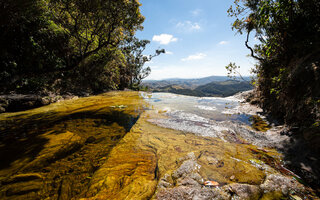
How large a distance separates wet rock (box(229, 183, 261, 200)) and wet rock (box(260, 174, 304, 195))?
0.50 feet

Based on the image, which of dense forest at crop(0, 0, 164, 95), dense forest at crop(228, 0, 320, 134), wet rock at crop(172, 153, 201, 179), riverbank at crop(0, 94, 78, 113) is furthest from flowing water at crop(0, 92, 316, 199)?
dense forest at crop(0, 0, 164, 95)

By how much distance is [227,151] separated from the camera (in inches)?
124

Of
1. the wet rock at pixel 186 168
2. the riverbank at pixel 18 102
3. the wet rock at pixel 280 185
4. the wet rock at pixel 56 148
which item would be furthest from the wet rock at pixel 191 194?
the riverbank at pixel 18 102

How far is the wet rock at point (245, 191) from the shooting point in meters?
1.83

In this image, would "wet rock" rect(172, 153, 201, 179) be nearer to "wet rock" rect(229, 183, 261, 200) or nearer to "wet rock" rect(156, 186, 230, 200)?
"wet rock" rect(156, 186, 230, 200)

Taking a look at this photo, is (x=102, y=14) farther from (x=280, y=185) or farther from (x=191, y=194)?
(x=280, y=185)

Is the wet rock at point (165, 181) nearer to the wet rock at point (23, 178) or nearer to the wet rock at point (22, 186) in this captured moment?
the wet rock at point (22, 186)

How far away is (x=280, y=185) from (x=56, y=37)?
56.6 feet

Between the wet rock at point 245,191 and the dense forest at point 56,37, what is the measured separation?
8.46m

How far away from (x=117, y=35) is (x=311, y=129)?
10317 millimetres

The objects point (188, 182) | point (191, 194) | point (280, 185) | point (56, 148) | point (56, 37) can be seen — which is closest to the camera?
point (191, 194)

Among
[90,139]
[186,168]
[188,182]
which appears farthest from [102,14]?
[188,182]

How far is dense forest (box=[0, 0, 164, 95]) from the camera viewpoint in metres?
6.52

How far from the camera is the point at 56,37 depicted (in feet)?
37.3
